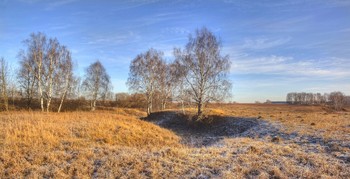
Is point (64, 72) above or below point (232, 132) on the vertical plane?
above

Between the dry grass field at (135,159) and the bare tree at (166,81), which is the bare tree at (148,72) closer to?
the bare tree at (166,81)

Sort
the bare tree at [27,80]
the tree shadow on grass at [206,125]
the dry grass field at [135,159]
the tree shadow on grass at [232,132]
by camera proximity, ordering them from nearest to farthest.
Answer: the dry grass field at [135,159] < the tree shadow on grass at [232,132] < the tree shadow on grass at [206,125] < the bare tree at [27,80]

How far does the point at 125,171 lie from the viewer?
714cm

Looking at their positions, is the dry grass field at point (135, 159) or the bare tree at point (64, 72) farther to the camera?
the bare tree at point (64, 72)

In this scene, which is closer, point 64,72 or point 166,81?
point 64,72

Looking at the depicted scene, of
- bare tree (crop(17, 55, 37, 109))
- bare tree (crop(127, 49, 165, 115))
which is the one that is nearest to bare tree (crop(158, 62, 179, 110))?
bare tree (crop(127, 49, 165, 115))

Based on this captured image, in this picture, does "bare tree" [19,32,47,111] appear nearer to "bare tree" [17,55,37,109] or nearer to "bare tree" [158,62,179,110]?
"bare tree" [17,55,37,109]

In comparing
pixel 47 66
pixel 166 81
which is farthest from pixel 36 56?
pixel 166 81

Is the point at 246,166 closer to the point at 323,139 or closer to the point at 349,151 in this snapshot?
the point at 349,151

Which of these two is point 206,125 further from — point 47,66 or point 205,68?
point 47,66

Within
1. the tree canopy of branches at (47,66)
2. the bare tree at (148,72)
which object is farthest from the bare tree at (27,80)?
the bare tree at (148,72)

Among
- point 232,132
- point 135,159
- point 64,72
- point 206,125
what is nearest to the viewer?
point 135,159

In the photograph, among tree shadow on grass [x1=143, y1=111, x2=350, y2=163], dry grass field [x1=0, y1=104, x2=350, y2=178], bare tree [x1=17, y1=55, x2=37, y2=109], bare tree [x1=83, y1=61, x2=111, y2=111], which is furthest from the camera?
bare tree [x1=83, y1=61, x2=111, y2=111]

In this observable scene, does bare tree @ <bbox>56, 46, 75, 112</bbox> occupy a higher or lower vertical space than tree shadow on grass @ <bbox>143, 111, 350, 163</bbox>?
higher
